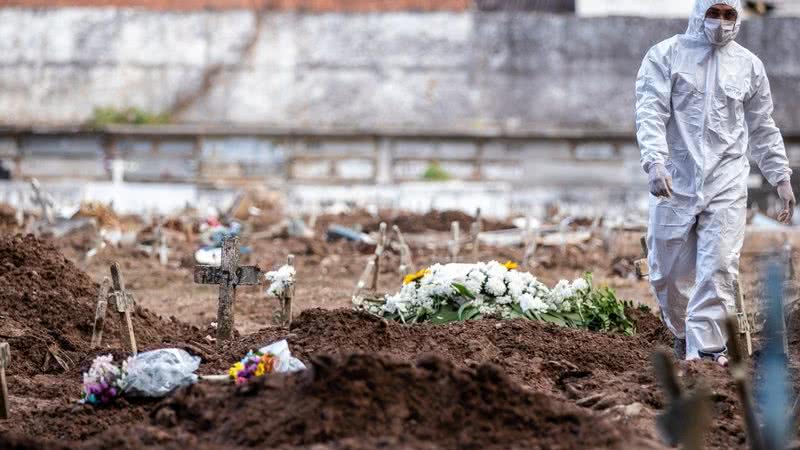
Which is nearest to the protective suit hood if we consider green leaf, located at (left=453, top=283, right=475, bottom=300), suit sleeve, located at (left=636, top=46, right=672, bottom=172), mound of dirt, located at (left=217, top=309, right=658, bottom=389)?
suit sleeve, located at (left=636, top=46, right=672, bottom=172)

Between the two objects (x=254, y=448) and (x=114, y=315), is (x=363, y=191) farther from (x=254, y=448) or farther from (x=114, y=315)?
(x=254, y=448)

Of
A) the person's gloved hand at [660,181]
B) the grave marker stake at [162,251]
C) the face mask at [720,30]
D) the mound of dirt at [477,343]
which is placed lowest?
the grave marker stake at [162,251]

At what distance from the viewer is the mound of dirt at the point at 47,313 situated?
934 cm

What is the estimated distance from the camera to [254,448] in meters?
5.41

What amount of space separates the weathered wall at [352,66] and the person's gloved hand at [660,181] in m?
25.3

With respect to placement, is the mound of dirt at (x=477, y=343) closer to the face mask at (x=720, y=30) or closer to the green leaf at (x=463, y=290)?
the green leaf at (x=463, y=290)

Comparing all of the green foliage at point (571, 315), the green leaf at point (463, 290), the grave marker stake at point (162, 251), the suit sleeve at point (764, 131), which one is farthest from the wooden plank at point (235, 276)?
the grave marker stake at point (162, 251)

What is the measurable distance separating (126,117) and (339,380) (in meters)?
28.2

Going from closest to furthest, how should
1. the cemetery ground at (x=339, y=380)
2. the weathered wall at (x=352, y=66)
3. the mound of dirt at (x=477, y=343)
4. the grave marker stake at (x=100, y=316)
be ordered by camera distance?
the cemetery ground at (x=339, y=380) → the mound of dirt at (x=477, y=343) → the grave marker stake at (x=100, y=316) → the weathered wall at (x=352, y=66)

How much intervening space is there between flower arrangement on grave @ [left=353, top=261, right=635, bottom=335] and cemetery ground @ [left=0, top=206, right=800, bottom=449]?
0.40 m

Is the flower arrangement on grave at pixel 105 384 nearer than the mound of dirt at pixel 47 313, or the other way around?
the flower arrangement on grave at pixel 105 384

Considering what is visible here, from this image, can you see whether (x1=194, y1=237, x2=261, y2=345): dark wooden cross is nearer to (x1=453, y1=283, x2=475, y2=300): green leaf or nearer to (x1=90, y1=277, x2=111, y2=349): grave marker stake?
(x1=90, y1=277, x2=111, y2=349): grave marker stake

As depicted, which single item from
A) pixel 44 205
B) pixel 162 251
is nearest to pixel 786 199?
pixel 162 251

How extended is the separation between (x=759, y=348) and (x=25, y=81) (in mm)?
27941
